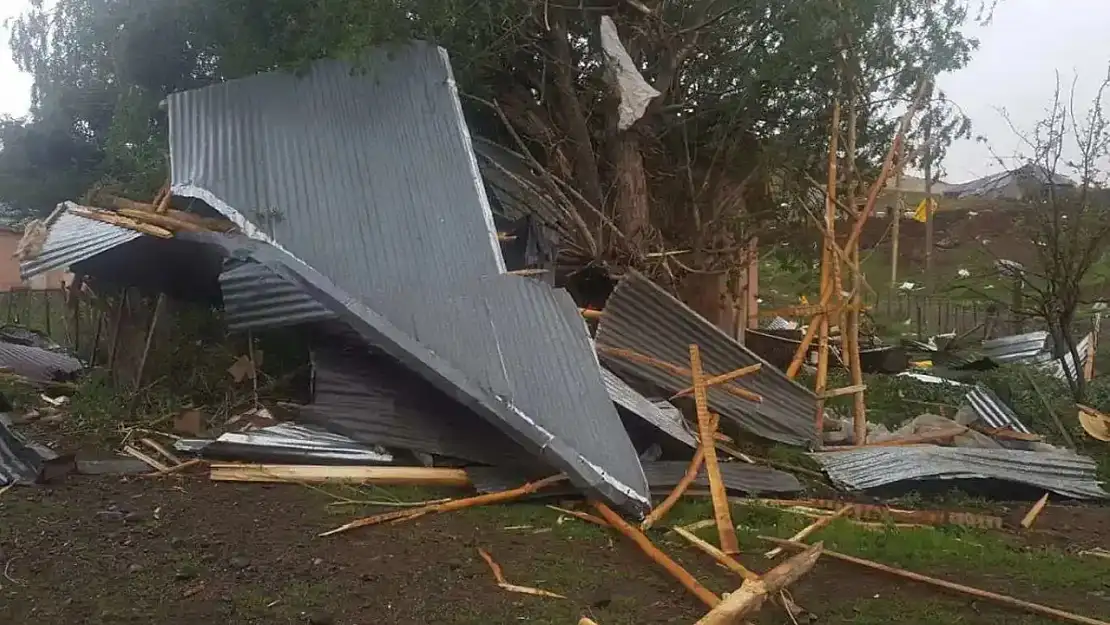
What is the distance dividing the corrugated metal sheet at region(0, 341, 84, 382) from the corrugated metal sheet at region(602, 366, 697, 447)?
634 cm

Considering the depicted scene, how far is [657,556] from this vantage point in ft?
14.5

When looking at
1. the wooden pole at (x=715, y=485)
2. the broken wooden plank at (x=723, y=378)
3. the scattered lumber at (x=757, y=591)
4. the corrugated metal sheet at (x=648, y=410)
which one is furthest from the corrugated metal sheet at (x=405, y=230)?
the scattered lumber at (x=757, y=591)

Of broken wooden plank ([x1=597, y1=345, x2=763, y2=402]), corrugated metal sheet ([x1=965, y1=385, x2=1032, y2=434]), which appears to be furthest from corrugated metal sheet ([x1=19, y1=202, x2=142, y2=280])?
corrugated metal sheet ([x1=965, y1=385, x2=1032, y2=434])

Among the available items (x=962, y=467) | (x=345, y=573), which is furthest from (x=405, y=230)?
(x=962, y=467)

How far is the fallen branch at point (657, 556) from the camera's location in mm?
3923

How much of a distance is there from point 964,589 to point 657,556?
133cm

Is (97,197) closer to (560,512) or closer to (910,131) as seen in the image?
(560,512)

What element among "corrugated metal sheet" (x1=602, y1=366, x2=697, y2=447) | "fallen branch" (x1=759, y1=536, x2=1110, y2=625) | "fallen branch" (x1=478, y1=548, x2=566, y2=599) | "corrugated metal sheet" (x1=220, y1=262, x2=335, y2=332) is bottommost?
"fallen branch" (x1=759, y1=536, x2=1110, y2=625)

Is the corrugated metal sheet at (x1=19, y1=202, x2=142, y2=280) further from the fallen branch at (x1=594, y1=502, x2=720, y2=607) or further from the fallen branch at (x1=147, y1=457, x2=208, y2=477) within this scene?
the fallen branch at (x1=594, y1=502, x2=720, y2=607)

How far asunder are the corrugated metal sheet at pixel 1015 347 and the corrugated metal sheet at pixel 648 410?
823cm

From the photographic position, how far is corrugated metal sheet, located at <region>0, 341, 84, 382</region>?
995 cm

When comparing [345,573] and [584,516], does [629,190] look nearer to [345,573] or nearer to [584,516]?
[584,516]

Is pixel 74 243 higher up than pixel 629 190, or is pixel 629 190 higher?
pixel 629 190

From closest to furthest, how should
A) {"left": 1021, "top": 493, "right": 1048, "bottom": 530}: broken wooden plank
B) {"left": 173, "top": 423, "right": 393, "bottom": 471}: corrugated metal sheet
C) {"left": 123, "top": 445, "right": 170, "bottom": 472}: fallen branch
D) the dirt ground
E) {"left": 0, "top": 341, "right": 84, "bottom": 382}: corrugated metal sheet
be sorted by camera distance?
the dirt ground → {"left": 1021, "top": 493, "right": 1048, "bottom": 530}: broken wooden plank → {"left": 173, "top": 423, "right": 393, "bottom": 471}: corrugated metal sheet → {"left": 123, "top": 445, "right": 170, "bottom": 472}: fallen branch → {"left": 0, "top": 341, "right": 84, "bottom": 382}: corrugated metal sheet
